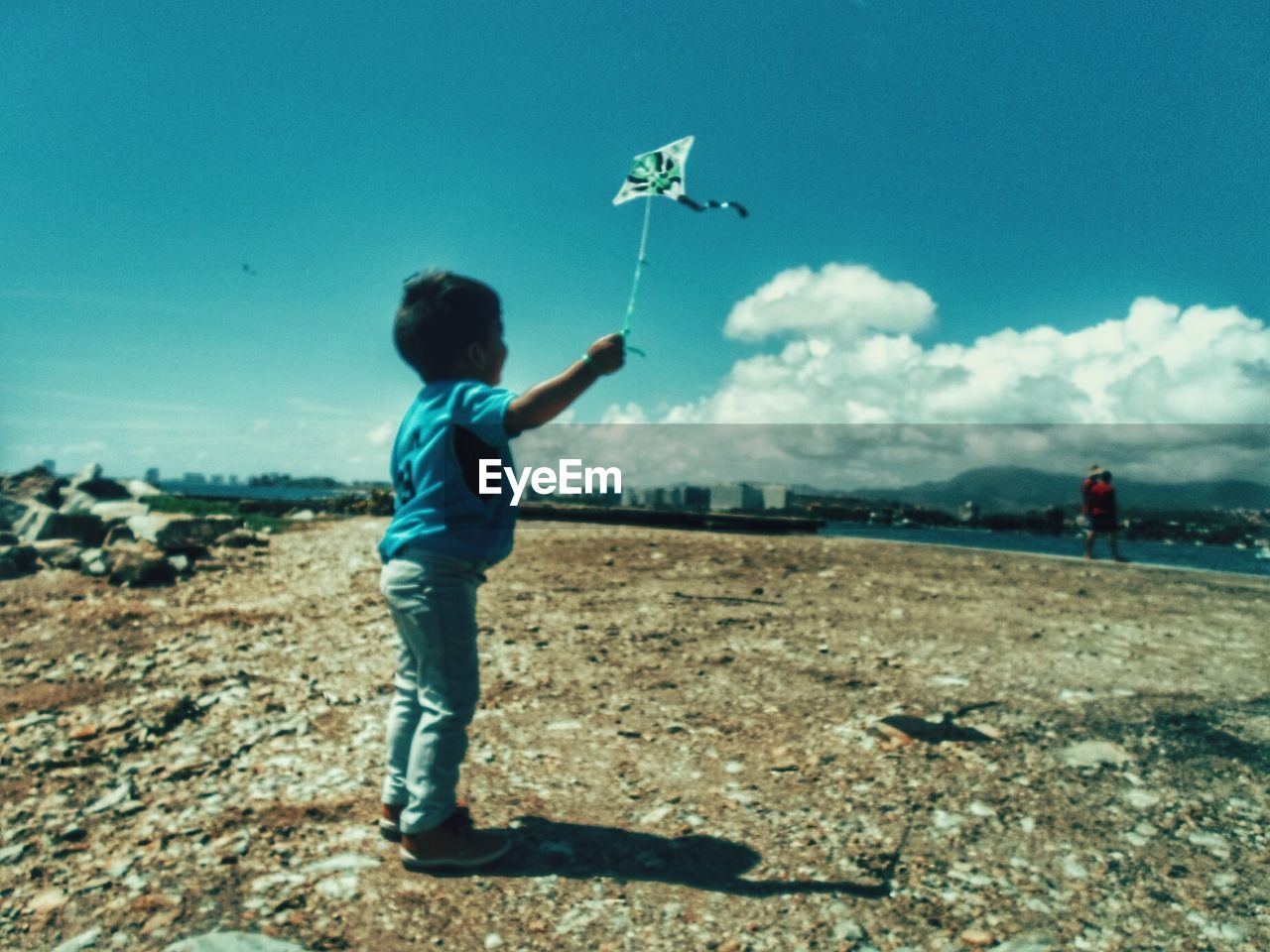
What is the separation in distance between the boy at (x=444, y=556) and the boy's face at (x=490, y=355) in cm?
7

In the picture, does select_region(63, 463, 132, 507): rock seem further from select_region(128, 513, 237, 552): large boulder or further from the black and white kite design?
the black and white kite design

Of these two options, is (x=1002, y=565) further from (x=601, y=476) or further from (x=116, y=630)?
(x=116, y=630)

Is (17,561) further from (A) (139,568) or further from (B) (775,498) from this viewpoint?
(B) (775,498)

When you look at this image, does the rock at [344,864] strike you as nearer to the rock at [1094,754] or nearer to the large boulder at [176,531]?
the rock at [1094,754]

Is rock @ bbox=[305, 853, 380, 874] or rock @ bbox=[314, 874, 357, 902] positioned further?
rock @ bbox=[305, 853, 380, 874]

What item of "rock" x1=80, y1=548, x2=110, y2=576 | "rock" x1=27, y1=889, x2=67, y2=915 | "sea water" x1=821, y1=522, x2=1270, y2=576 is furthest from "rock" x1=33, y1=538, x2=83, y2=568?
"sea water" x1=821, y1=522, x2=1270, y2=576

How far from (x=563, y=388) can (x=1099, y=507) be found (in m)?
13.9

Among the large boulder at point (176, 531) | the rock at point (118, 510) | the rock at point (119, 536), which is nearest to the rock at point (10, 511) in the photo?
the rock at point (118, 510)

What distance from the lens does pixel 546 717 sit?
167 inches

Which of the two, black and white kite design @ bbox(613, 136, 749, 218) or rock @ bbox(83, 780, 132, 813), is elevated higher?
black and white kite design @ bbox(613, 136, 749, 218)

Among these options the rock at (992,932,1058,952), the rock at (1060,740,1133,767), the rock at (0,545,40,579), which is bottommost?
the rock at (992,932,1058,952)

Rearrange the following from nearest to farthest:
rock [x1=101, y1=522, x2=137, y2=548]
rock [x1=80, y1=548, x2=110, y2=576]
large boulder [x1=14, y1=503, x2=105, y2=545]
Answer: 1. rock [x1=80, y1=548, x2=110, y2=576]
2. rock [x1=101, y1=522, x2=137, y2=548]
3. large boulder [x1=14, y1=503, x2=105, y2=545]

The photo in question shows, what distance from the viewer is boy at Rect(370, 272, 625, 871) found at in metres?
2.65

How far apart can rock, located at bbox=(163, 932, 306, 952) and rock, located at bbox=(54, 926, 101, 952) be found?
26 cm
